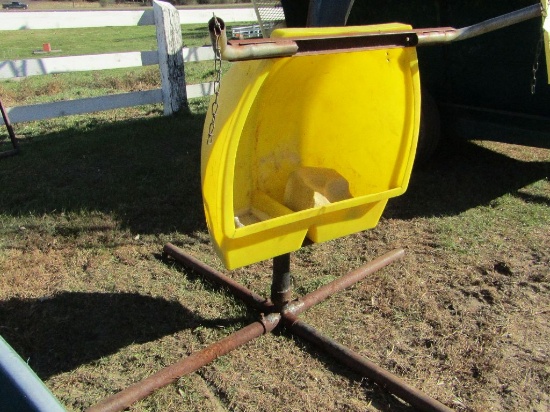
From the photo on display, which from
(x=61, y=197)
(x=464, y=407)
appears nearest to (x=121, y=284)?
(x=61, y=197)

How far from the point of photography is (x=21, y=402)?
0.83m

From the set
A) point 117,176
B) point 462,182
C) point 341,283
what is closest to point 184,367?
point 341,283

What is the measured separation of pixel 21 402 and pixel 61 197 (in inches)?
127

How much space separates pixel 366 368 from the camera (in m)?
2.09

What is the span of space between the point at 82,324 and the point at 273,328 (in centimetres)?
85

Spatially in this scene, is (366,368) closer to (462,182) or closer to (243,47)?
(243,47)

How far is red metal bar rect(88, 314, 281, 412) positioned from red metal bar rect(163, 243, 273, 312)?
0.43ft

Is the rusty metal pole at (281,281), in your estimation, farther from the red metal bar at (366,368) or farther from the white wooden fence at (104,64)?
the white wooden fence at (104,64)

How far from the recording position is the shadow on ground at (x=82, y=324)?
2293 millimetres

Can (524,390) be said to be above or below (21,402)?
below

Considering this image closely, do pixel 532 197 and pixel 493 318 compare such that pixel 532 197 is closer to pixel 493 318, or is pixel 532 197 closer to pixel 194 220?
pixel 493 318

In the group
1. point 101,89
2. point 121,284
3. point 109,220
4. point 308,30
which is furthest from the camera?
point 101,89

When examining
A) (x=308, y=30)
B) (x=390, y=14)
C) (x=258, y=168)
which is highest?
(x=308, y=30)

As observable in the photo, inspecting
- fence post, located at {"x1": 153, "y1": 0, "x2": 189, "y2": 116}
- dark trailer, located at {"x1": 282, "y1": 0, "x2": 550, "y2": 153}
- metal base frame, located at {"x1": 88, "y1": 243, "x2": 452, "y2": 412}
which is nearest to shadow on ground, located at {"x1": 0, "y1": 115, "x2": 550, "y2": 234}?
dark trailer, located at {"x1": 282, "y1": 0, "x2": 550, "y2": 153}
